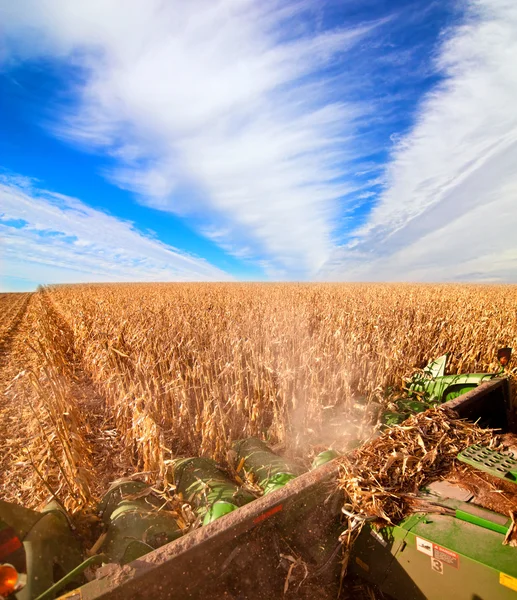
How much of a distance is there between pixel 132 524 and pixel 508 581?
1.67m

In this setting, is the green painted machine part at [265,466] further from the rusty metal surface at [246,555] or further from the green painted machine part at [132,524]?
the green painted machine part at [132,524]

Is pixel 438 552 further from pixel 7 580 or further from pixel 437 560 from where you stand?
pixel 7 580

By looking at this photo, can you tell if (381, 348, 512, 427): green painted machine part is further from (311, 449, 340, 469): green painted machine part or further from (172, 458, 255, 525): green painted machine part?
(172, 458, 255, 525): green painted machine part

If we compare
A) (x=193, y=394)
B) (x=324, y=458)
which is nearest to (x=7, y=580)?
(x=324, y=458)

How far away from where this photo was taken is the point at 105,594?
1.03 meters

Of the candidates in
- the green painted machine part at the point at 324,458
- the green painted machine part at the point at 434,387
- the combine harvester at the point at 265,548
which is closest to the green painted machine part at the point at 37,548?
the combine harvester at the point at 265,548

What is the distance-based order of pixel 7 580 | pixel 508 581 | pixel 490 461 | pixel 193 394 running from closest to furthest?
1. pixel 7 580
2. pixel 508 581
3. pixel 490 461
4. pixel 193 394

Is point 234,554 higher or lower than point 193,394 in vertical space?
lower

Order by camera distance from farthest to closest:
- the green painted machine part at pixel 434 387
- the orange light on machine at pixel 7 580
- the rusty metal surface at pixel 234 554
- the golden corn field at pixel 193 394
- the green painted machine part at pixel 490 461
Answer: the green painted machine part at pixel 434 387 → the golden corn field at pixel 193 394 → the green painted machine part at pixel 490 461 → the rusty metal surface at pixel 234 554 → the orange light on machine at pixel 7 580

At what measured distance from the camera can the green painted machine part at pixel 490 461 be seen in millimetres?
1782

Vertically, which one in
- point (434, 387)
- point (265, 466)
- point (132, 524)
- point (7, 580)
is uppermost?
point (434, 387)

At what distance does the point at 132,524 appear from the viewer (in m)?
1.77

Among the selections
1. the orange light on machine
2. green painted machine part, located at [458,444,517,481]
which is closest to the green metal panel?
green painted machine part, located at [458,444,517,481]

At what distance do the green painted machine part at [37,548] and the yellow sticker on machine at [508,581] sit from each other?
1.50 meters
